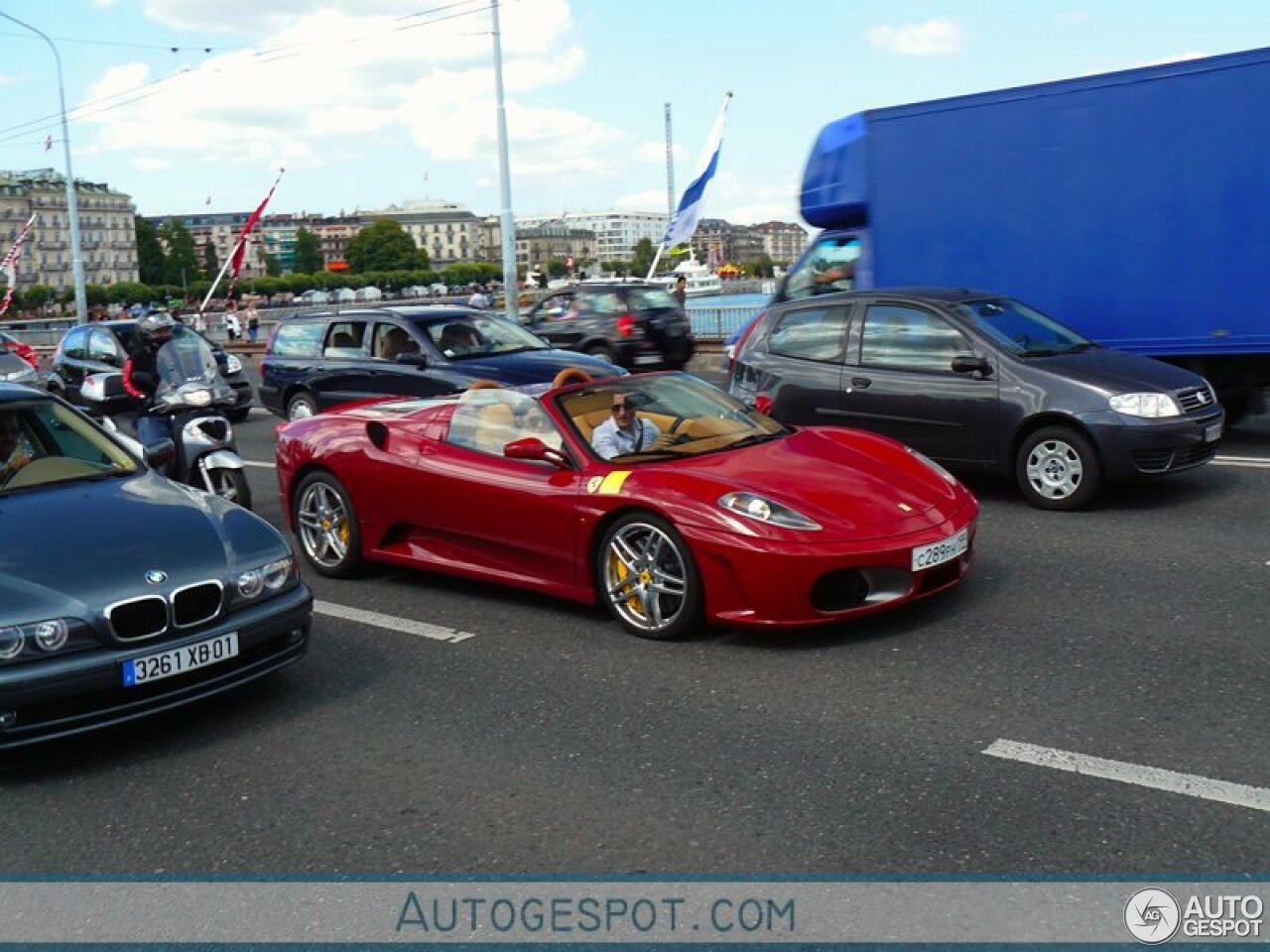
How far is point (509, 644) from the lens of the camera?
252 inches

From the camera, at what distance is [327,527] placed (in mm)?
7941

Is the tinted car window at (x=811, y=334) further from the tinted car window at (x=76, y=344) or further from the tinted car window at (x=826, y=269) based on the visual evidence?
the tinted car window at (x=76, y=344)

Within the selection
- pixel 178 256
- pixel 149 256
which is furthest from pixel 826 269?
pixel 178 256

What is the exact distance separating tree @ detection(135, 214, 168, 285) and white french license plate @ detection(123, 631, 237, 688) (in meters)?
193

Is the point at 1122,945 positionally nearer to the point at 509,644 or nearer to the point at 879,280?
the point at 509,644

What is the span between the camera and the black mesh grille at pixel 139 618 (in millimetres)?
4887

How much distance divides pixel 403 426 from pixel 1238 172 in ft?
24.9

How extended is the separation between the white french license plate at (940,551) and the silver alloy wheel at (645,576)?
3.42 feet

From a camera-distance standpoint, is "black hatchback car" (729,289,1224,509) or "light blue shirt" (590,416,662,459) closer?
"light blue shirt" (590,416,662,459)

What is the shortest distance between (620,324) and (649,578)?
49.9ft

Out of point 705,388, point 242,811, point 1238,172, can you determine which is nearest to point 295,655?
point 242,811

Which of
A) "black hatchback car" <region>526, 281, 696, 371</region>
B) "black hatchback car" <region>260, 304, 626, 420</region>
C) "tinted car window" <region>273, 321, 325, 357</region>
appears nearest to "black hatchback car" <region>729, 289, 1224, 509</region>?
"black hatchback car" <region>260, 304, 626, 420</region>

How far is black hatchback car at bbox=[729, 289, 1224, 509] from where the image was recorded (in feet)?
29.3

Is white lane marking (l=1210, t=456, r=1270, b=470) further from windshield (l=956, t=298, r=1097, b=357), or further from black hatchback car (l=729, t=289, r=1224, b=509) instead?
windshield (l=956, t=298, r=1097, b=357)
